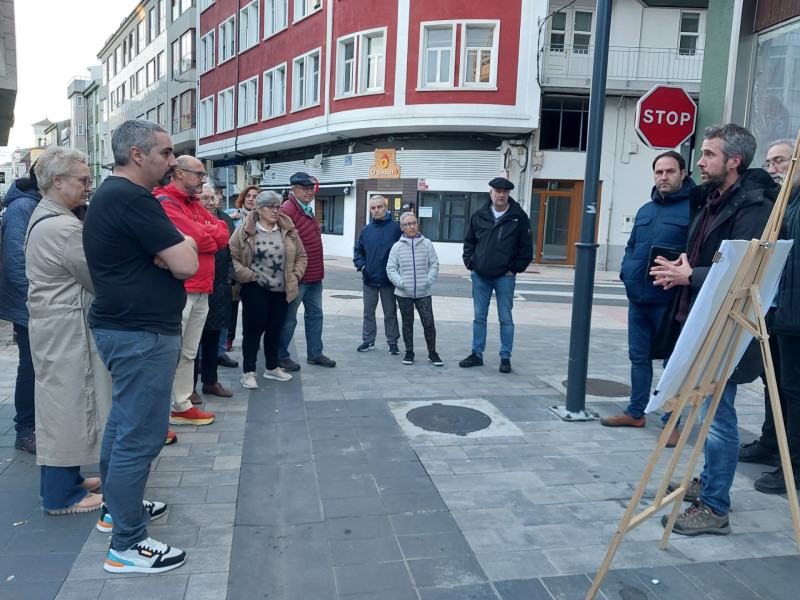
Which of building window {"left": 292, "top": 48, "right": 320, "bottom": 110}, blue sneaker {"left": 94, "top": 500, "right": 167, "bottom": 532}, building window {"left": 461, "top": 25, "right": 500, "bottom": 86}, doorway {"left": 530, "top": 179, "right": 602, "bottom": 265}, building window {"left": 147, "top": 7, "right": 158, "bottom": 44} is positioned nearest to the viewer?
blue sneaker {"left": 94, "top": 500, "right": 167, "bottom": 532}

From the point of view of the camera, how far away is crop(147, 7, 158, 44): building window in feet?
142

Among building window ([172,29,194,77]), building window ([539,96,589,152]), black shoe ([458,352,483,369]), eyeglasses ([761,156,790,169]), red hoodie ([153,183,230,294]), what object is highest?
building window ([172,29,194,77])

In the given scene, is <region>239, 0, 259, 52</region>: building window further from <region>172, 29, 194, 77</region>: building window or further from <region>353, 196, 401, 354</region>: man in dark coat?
<region>353, 196, 401, 354</region>: man in dark coat

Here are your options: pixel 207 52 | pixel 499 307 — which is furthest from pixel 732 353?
pixel 207 52

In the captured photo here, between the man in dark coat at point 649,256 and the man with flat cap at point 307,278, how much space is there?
3.12m

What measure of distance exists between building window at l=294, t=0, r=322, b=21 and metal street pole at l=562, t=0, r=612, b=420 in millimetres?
20900

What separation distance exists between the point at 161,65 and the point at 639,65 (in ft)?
104

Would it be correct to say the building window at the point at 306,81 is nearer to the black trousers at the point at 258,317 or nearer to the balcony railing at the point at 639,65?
the balcony railing at the point at 639,65

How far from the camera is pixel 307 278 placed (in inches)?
267

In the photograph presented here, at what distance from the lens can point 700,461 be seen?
449cm

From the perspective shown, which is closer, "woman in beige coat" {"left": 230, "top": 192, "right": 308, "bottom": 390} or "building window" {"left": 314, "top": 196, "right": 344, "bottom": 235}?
"woman in beige coat" {"left": 230, "top": 192, "right": 308, "bottom": 390}

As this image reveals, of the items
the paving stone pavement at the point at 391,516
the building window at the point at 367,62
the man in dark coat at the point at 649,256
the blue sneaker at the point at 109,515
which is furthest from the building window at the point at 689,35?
the blue sneaker at the point at 109,515

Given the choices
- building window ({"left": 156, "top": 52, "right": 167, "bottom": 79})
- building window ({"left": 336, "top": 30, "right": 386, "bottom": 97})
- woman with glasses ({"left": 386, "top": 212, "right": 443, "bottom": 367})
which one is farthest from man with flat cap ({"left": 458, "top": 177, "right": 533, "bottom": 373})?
building window ({"left": 156, "top": 52, "right": 167, "bottom": 79})

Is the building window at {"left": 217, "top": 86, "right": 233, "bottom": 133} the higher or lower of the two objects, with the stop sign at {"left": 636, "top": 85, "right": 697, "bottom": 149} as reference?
higher
